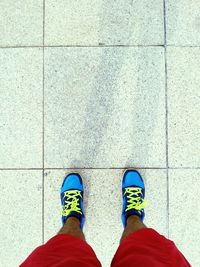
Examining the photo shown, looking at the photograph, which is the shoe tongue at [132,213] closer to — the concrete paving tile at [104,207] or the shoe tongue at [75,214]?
the concrete paving tile at [104,207]

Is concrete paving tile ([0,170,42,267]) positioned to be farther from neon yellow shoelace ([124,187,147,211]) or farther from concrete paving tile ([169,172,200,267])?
concrete paving tile ([169,172,200,267])

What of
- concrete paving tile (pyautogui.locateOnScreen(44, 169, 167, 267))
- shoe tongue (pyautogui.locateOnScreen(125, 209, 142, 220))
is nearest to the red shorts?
shoe tongue (pyautogui.locateOnScreen(125, 209, 142, 220))

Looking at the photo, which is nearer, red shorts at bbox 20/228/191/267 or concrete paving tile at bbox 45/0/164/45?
red shorts at bbox 20/228/191/267

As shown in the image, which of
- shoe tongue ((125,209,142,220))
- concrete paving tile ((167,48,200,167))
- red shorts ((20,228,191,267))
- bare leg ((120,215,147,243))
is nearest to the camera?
red shorts ((20,228,191,267))

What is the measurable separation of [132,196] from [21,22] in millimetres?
1542

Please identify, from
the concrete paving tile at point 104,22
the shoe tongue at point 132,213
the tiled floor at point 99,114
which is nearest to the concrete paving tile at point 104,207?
the tiled floor at point 99,114

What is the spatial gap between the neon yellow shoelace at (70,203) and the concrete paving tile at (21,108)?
31 cm

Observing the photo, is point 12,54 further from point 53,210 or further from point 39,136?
point 53,210

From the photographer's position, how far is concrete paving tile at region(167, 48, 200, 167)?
2641mm

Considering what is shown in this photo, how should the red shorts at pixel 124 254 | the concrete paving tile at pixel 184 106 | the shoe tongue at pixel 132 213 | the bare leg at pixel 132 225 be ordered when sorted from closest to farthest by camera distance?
1. the red shorts at pixel 124 254
2. the bare leg at pixel 132 225
3. the shoe tongue at pixel 132 213
4. the concrete paving tile at pixel 184 106

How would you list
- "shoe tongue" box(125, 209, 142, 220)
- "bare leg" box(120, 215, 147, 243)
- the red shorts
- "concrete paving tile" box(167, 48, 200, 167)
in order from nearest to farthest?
the red shorts, "bare leg" box(120, 215, 147, 243), "shoe tongue" box(125, 209, 142, 220), "concrete paving tile" box(167, 48, 200, 167)

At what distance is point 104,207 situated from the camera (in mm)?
2652

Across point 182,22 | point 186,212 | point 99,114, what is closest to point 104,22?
point 182,22

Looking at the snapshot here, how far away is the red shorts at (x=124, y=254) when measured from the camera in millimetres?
1756
